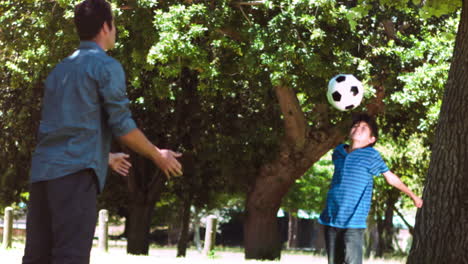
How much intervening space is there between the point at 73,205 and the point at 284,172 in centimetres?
1636

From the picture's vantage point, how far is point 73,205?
324cm

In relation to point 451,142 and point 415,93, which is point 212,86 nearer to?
point 415,93

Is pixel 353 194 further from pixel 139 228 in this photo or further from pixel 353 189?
pixel 139 228

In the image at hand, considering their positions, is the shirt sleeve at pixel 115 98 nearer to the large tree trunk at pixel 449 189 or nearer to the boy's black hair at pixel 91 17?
the boy's black hair at pixel 91 17

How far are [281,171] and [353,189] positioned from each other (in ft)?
44.1

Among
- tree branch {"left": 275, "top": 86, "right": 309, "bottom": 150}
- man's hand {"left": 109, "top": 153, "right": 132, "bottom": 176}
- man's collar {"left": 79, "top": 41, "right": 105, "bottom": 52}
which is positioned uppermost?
tree branch {"left": 275, "top": 86, "right": 309, "bottom": 150}

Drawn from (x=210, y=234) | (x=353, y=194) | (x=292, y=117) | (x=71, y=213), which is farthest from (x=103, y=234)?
(x=71, y=213)

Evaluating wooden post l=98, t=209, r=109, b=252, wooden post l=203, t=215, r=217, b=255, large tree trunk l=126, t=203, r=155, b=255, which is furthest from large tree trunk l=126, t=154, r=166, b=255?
wooden post l=203, t=215, r=217, b=255

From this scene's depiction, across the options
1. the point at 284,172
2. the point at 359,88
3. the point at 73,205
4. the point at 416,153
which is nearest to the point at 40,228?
the point at 73,205

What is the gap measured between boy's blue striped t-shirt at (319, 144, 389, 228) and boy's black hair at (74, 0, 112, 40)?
3.09 meters

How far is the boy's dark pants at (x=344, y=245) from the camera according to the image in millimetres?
6027

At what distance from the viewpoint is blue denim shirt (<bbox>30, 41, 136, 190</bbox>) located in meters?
3.27

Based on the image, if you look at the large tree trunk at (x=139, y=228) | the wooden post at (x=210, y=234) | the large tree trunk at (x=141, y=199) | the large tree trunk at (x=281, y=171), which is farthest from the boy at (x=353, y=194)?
the large tree trunk at (x=139, y=228)

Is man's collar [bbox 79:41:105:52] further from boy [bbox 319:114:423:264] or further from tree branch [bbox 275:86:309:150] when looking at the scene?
tree branch [bbox 275:86:309:150]
